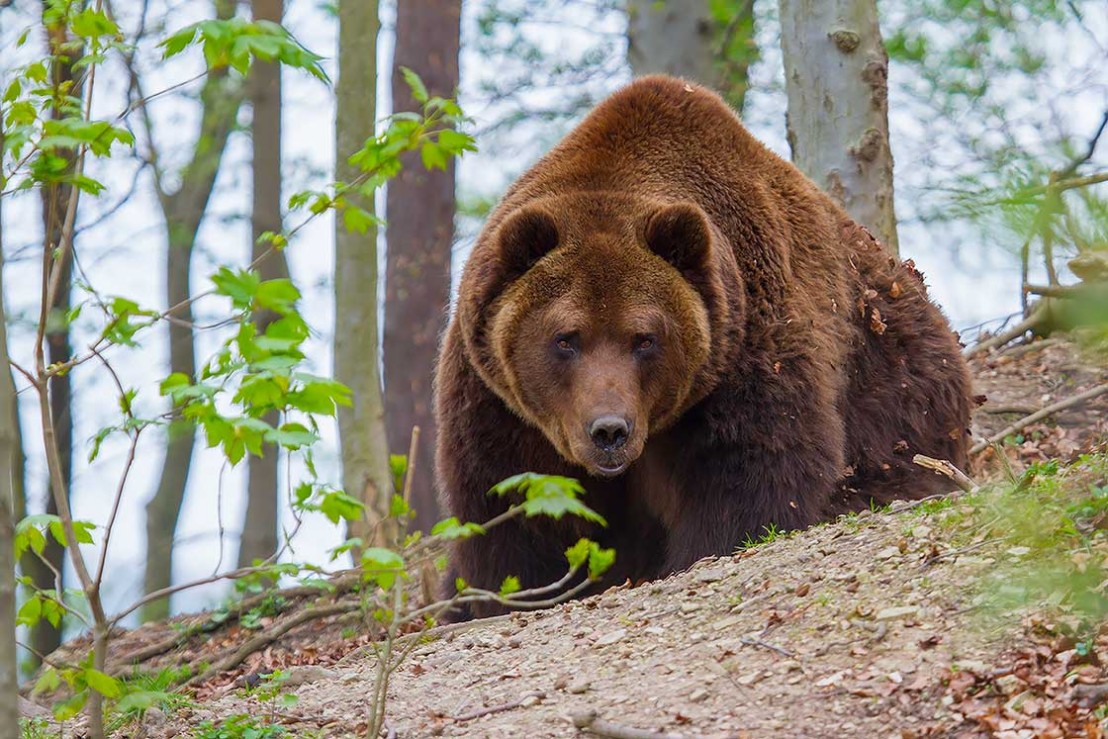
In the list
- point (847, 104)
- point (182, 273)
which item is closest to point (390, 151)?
point (847, 104)

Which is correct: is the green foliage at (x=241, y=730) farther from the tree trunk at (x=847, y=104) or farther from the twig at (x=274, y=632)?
the tree trunk at (x=847, y=104)

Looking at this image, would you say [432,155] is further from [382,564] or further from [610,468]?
[382,564]

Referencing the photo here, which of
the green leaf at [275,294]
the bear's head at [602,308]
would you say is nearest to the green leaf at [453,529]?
the green leaf at [275,294]

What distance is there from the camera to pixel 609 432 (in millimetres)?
6250

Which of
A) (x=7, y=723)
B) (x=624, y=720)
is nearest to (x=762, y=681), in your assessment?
(x=624, y=720)

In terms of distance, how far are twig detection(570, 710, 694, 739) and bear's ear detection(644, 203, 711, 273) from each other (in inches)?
123

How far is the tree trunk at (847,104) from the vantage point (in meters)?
9.32

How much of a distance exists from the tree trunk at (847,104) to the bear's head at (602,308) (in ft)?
9.02

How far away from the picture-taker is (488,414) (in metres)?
7.19

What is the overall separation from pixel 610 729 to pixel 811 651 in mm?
773

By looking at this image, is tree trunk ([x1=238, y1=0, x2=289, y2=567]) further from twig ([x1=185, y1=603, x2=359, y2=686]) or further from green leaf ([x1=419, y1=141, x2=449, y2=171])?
A: green leaf ([x1=419, y1=141, x2=449, y2=171])

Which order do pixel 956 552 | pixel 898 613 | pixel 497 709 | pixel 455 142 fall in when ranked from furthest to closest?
pixel 455 142 < pixel 956 552 < pixel 497 709 < pixel 898 613

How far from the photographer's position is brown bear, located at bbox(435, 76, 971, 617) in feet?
21.9

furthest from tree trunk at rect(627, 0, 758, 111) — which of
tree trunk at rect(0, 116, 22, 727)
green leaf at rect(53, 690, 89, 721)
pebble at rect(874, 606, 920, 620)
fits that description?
tree trunk at rect(0, 116, 22, 727)
